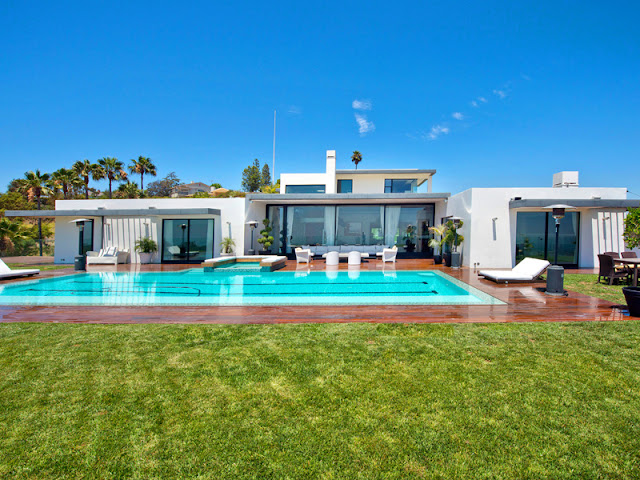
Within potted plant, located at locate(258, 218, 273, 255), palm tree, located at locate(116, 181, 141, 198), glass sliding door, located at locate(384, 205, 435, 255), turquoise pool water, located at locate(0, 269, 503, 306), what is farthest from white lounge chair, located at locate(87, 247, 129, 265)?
palm tree, located at locate(116, 181, 141, 198)

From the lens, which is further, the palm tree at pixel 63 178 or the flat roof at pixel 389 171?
the palm tree at pixel 63 178

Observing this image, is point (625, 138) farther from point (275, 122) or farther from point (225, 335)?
point (225, 335)

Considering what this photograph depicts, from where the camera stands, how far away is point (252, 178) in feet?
198

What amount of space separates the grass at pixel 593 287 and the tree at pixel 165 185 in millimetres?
68538

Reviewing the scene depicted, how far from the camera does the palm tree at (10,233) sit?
2134 cm

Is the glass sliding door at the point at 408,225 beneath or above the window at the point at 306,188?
beneath

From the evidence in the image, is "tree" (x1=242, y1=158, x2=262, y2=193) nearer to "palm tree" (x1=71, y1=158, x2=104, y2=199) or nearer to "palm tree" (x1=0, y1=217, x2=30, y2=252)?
"palm tree" (x1=71, y1=158, x2=104, y2=199)

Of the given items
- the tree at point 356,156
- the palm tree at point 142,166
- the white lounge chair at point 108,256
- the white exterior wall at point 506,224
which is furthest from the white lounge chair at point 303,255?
the palm tree at point 142,166

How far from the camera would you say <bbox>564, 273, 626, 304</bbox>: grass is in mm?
7821

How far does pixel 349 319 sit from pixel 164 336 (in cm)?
320

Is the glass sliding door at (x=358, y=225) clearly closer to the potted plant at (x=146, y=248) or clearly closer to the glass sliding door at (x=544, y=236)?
the glass sliding door at (x=544, y=236)

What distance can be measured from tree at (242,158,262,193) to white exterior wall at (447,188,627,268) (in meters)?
50.7

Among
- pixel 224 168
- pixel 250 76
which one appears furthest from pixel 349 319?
pixel 224 168

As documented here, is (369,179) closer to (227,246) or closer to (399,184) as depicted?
(399,184)
